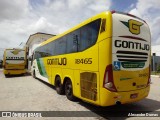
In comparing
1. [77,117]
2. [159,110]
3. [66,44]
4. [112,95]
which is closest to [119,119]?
[112,95]

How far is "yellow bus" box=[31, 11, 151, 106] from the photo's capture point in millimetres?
5645

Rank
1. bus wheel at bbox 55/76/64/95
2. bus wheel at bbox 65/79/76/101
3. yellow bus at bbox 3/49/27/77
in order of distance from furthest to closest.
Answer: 1. yellow bus at bbox 3/49/27/77
2. bus wheel at bbox 55/76/64/95
3. bus wheel at bbox 65/79/76/101

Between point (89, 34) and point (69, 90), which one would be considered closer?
point (89, 34)

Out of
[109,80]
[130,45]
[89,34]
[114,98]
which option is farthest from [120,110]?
[89,34]

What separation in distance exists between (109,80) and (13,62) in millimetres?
15870

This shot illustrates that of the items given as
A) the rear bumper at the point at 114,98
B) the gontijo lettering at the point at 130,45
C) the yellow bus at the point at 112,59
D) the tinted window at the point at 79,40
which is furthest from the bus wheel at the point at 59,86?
the gontijo lettering at the point at 130,45

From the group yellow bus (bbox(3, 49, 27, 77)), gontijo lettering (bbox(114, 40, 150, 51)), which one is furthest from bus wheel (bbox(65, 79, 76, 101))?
yellow bus (bbox(3, 49, 27, 77))

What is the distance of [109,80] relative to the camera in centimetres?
560

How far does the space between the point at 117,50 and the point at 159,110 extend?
2.94 metres

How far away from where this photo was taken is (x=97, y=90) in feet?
19.4

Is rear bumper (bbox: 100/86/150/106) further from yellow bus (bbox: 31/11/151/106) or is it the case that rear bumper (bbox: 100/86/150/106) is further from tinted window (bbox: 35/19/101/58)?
tinted window (bbox: 35/19/101/58)

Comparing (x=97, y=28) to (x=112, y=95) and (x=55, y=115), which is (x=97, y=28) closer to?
(x=112, y=95)

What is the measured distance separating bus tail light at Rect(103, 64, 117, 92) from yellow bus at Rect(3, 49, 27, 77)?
15766mm

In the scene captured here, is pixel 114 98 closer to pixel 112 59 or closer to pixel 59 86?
pixel 112 59
